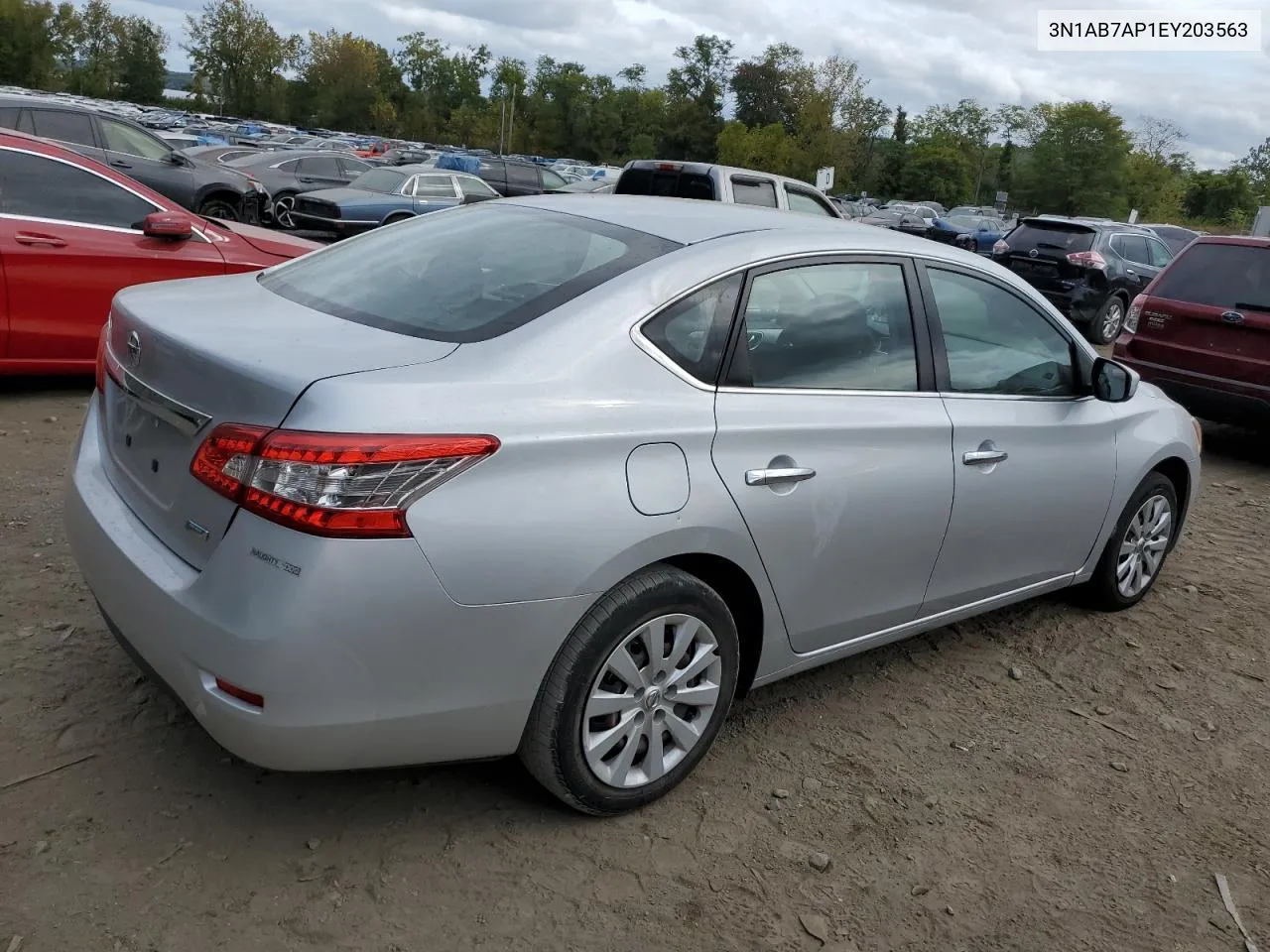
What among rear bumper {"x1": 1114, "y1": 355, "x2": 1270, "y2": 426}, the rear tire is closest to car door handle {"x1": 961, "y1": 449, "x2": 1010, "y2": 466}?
rear bumper {"x1": 1114, "y1": 355, "x2": 1270, "y2": 426}

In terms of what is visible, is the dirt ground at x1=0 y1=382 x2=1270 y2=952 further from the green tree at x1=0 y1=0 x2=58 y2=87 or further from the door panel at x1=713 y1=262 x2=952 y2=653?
the green tree at x1=0 y1=0 x2=58 y2=87

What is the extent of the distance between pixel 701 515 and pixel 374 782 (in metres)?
1.17

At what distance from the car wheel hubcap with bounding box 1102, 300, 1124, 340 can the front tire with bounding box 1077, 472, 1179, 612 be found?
9.66 metres

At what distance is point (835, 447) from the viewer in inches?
126

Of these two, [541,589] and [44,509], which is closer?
[541,589]

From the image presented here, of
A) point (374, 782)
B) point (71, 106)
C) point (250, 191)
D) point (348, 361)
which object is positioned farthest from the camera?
point (250, 191)

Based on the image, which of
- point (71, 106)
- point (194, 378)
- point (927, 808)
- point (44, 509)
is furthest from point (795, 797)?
point (71, 106)

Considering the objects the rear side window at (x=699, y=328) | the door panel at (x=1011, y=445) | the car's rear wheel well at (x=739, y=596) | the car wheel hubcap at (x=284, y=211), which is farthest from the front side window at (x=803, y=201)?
the car wheel hubcap at (x=284, y=211)

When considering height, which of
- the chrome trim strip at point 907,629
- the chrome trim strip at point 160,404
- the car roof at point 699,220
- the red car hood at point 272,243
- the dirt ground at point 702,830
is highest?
the car roof at point 699,220

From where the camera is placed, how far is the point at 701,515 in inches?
111

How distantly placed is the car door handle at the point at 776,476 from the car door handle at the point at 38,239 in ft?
16.0

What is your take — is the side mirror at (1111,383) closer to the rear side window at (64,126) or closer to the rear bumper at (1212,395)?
the rear bumper at (1212,395)

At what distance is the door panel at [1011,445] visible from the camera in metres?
3.68

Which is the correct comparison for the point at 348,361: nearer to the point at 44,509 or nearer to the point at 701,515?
the point at 701,515
